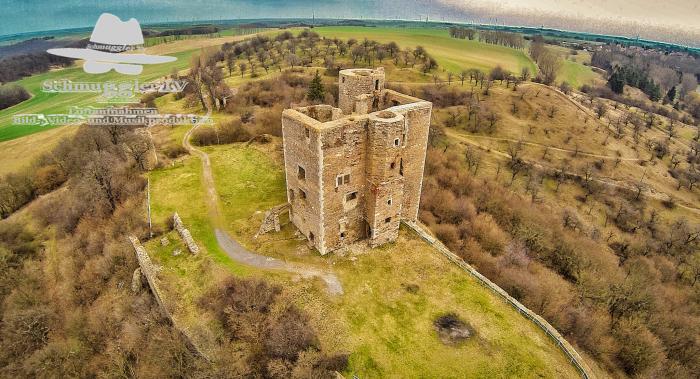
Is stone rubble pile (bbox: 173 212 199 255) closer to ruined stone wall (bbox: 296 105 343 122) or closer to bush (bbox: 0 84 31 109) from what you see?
ruined stone wall (bbox: 296 105 343 122)

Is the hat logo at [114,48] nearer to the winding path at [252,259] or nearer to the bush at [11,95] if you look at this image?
the bush at [11,95]

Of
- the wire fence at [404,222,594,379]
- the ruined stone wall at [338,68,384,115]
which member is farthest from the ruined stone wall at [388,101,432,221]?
the ruined stone wall at [338,68,384,115]

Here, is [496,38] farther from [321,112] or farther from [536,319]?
[536,319]

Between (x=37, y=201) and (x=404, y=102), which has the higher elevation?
(x=404, y=102)

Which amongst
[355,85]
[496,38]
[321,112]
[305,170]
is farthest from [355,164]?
[496,38]

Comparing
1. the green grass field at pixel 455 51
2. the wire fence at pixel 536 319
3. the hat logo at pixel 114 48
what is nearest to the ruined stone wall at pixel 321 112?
the wire fence at pixel 536 319

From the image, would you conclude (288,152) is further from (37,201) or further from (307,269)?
(37,201)

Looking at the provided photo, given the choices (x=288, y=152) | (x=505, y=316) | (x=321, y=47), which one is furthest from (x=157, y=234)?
(x=321, y=47)
